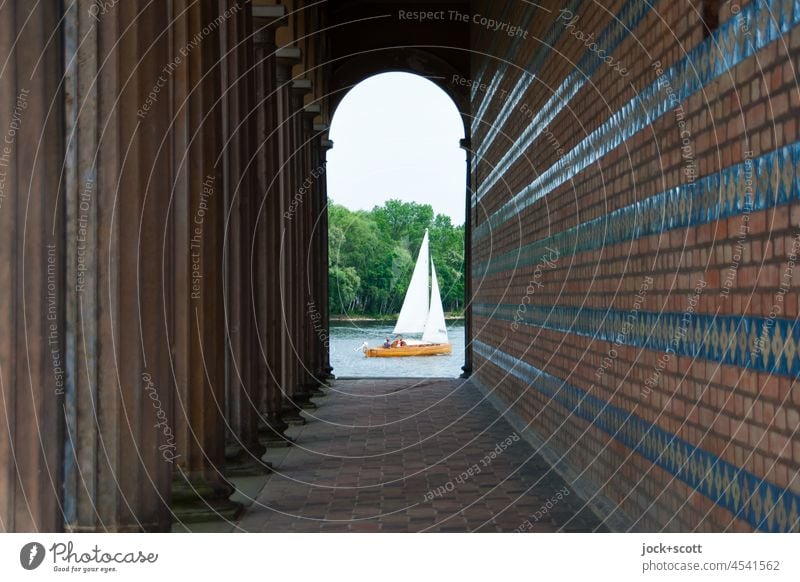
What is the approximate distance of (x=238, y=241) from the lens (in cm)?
1009

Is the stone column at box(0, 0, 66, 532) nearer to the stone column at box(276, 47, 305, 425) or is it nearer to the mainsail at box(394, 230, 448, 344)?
the stone column at box(276, 47, 305, 425)

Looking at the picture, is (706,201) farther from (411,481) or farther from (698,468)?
(411,481)

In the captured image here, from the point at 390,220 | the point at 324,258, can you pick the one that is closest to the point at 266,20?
the point at 324,258

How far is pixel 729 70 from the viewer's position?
4.85m

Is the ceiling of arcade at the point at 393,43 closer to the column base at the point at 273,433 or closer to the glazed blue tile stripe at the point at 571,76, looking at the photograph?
the glazed blue tile stripe at the point at 571,76

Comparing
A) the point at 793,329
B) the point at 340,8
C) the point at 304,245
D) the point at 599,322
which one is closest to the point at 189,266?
the point at 599,322

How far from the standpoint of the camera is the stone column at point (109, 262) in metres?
5.66

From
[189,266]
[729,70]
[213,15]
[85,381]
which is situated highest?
[213,15]

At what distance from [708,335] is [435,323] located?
34189mm

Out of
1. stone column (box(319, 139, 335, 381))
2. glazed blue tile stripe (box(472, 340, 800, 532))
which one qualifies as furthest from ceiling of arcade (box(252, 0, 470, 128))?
glazed blue tile stripe (box(472, 340, 800, 532))

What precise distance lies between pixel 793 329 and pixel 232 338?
22.4 ft

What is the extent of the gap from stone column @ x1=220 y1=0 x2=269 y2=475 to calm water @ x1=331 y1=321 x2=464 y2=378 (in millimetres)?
14766

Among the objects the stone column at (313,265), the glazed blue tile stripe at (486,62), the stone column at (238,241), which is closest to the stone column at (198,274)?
the stone column at (238,241)

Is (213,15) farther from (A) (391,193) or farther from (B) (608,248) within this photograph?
(A) (391,193)
